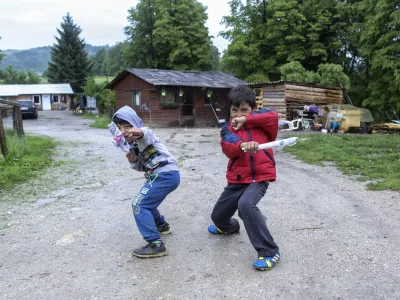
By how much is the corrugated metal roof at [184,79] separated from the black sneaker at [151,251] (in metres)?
20.6

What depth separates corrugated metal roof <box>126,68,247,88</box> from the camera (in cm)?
2489

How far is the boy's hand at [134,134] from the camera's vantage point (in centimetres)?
362

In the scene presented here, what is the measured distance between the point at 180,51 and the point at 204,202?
35723 mm

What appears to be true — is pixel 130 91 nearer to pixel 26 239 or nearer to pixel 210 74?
pixel 210 74

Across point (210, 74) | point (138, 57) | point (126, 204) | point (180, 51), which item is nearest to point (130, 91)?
point (210, 74)

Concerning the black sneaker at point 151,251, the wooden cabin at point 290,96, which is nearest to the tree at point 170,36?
the wooden cabin at point 290,96

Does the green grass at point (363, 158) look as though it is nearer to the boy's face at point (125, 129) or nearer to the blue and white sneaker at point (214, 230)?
the blue and white sneaker at point (214, 230)

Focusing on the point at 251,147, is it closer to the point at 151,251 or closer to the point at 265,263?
the point at 265,263

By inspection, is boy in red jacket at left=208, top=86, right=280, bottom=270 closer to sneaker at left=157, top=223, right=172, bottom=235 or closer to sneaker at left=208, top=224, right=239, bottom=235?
sneaker at left=208, top=224, right=239, bottom=235

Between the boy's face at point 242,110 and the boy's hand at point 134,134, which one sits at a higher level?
the boy's face at point 242,110

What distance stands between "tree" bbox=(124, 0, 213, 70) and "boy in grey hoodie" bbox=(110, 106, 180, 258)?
3720cm

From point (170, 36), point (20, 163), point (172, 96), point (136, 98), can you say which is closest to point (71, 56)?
point (170, 36)

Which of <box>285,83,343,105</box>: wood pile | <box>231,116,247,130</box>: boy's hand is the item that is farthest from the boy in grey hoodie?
<box>285,83,343,105</box>: wood pile

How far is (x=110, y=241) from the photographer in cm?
425
